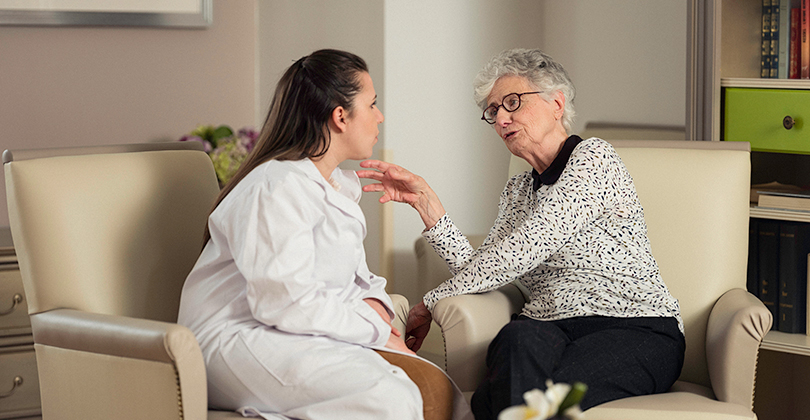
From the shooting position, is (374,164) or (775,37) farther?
(775,37)

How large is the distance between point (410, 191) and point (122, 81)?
142 centimetres

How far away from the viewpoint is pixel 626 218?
1.70m

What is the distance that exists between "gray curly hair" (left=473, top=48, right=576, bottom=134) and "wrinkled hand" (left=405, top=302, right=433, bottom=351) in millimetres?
526

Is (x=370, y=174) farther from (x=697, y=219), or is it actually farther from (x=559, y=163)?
(x=697, y=219)

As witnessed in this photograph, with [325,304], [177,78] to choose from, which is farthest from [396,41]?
[325,304]

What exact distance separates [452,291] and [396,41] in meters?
1.16

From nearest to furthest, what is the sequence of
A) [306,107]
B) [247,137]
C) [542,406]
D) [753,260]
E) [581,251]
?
1. [542,406]
2. [306,107]
3. [581,251]
4. [753,260]
5. [247,137]

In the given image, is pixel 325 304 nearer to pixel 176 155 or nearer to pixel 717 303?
pixel 176 155

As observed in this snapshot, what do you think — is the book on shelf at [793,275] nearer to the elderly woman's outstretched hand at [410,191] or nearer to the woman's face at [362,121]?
the elderly woman's outstretched hand at [410,191]

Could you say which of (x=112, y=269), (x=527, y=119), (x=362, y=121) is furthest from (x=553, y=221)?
(x=112, y=269)

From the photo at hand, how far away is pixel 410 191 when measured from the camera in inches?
72.3

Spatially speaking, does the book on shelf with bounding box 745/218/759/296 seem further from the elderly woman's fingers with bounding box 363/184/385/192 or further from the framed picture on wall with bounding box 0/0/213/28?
the framed picture on wall with bounding box 0/0/213/28

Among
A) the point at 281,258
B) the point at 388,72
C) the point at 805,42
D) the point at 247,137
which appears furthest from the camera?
the point at 247,137

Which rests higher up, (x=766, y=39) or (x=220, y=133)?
(x=766, y=39)
